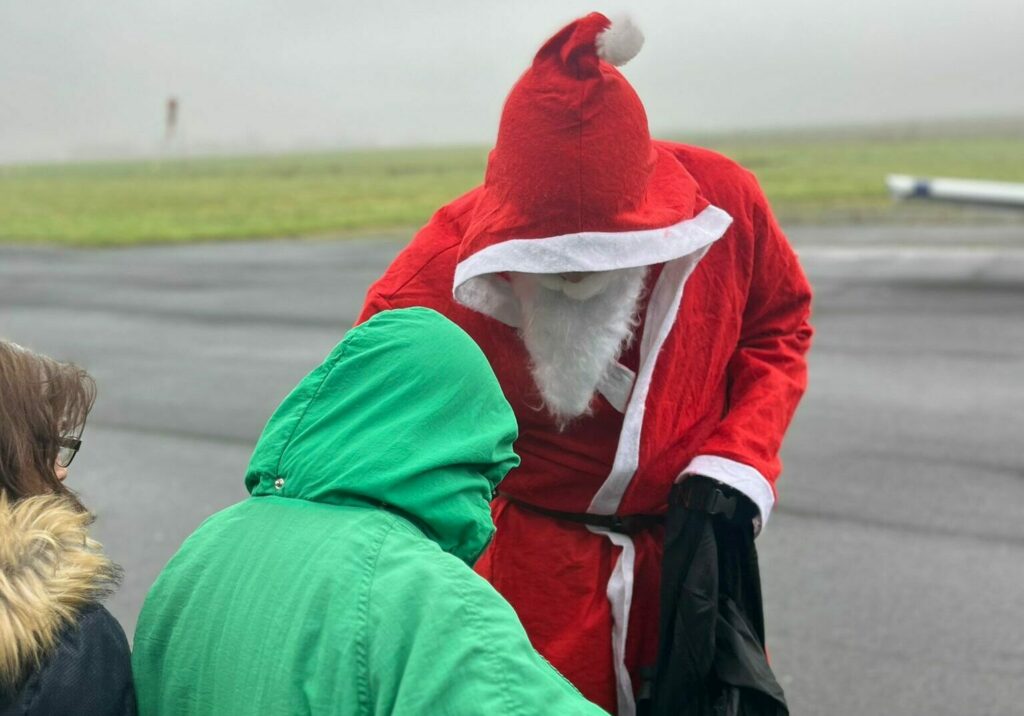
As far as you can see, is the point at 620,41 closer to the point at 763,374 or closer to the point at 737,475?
the point at 763,374

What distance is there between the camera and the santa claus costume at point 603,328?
1890 mm

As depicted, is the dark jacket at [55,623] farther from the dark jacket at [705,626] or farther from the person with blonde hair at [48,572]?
the dark jacket at [705,626]

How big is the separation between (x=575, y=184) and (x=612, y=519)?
2.08ft

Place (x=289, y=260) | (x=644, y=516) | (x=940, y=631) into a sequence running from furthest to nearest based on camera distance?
(x=289, y=260)
(x=940, y=631)
(x=644, y=516)

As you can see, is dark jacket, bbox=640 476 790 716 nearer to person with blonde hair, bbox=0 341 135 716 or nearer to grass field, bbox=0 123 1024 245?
person with blonde hair, bbox=0 341 135 716

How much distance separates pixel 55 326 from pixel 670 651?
370 inches

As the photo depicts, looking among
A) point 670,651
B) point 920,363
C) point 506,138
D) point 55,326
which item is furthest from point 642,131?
point 55,326

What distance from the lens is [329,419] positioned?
4.06ft

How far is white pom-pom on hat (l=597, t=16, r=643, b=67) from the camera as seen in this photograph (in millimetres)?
1952

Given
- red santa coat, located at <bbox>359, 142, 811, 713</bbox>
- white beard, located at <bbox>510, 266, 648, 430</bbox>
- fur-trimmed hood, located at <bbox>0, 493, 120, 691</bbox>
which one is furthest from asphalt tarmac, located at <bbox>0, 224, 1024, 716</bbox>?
fur-trimmed hood, located at <bbox>0, 493, 120, 691</bbox>

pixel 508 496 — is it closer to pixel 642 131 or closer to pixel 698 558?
pixel 698 558

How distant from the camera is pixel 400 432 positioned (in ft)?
3.95

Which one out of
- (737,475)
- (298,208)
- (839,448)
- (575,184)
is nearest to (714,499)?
(737,475)

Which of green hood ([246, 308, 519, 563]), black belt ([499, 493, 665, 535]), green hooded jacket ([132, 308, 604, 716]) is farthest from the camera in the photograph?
black belt ([499, 493, 665, 535])
